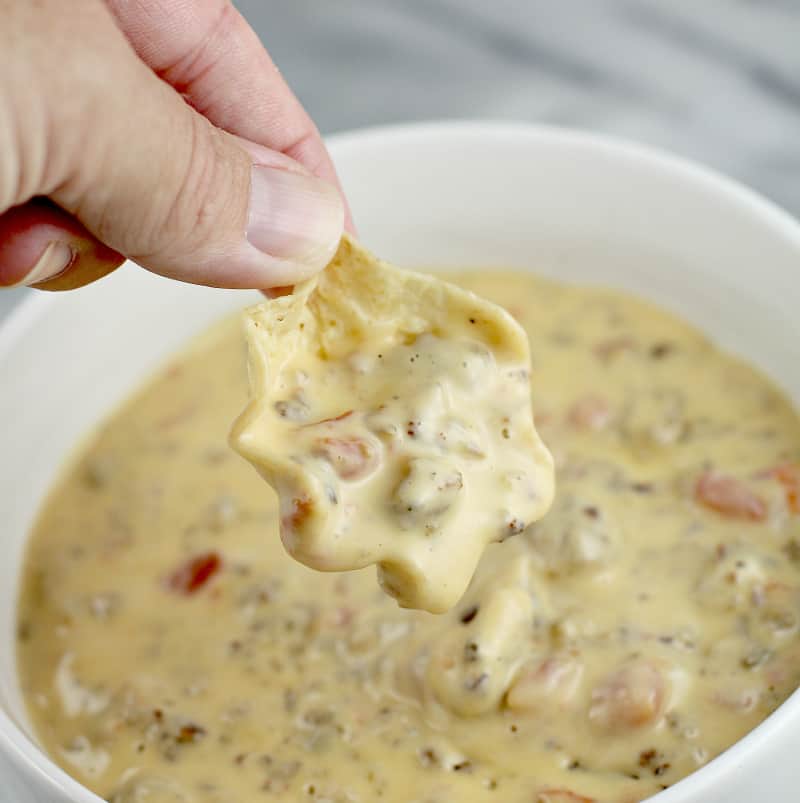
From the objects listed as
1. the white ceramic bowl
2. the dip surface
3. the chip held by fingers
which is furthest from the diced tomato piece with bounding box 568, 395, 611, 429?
the chip held by fingers

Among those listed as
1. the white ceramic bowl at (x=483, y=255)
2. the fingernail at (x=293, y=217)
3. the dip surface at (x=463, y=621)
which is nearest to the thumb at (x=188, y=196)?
the fingernail at (x=293, y=217)

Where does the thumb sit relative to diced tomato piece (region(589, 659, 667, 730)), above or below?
above

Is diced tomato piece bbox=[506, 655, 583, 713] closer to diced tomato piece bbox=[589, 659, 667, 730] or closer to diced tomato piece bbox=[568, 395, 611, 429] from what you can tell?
diced tomato piece bbox=[589, 659, 667, 730]

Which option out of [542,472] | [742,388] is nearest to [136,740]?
[542,472]

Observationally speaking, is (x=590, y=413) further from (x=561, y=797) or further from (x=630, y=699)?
(x=561, y=797)

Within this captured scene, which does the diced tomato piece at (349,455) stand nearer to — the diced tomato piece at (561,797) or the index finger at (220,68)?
the diced tomato piece at (561,797)

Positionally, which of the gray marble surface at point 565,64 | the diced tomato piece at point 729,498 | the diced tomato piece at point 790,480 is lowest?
the gray marble surface at point 565,64

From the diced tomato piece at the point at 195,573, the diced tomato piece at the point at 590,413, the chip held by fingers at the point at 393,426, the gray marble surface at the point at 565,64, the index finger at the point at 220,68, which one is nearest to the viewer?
the chip held by fingers at the point at 393,426

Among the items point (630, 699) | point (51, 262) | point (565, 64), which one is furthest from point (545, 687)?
point (565, 64)
